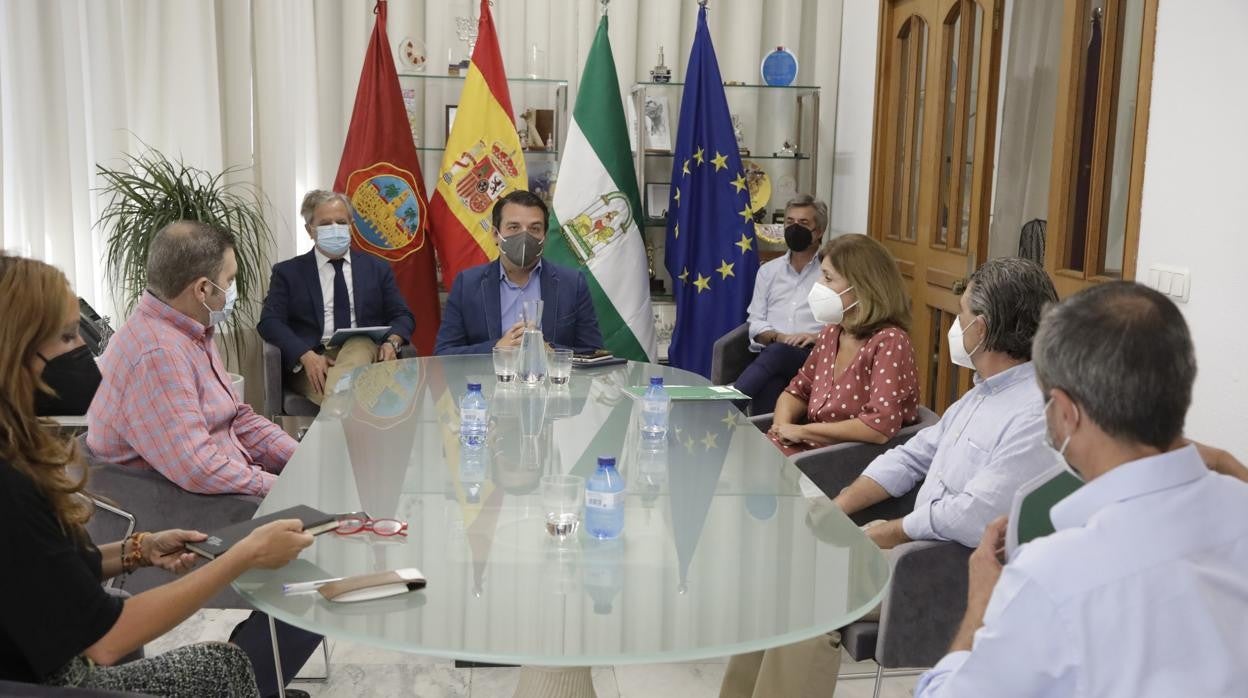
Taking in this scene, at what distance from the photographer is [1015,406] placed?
8.33 ft

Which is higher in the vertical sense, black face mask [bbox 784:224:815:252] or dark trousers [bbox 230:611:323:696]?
black face mask [bbox 784:224:815:252]

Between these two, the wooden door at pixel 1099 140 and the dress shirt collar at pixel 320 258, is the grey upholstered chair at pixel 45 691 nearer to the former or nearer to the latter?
the wooden door at pixel 1099 140

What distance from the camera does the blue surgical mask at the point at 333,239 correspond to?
4967 mm

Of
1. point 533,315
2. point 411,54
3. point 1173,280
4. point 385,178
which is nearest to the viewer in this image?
point 1173,280

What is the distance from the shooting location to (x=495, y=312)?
4.49 metres

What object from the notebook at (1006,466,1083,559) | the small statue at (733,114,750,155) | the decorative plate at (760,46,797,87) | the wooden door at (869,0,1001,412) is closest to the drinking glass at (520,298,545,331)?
the wooden door at (869,0,1001,412)

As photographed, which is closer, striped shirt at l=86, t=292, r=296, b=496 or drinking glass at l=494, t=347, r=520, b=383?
striped shirt at l=86, t=292, r=296, b=496

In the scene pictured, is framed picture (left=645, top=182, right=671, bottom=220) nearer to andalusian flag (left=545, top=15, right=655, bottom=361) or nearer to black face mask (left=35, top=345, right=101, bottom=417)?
andalusian flag (left=545, top=15, right=655, bottom=361)

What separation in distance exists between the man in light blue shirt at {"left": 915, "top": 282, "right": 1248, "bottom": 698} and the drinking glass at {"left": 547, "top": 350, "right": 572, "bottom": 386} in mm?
2233

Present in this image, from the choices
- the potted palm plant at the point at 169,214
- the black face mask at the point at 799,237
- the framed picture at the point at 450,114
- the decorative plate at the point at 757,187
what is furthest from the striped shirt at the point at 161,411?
the decorative plate at the point at 757,187

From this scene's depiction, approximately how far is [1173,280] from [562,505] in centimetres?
208

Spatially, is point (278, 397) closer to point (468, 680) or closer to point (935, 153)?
point (468, 680)

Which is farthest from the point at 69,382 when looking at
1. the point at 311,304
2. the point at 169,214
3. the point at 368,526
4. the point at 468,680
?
the point at 169,214

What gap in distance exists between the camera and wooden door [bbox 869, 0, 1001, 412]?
468cm
